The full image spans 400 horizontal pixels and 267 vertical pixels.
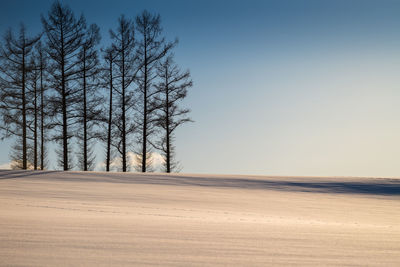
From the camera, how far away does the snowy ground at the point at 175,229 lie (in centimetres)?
282

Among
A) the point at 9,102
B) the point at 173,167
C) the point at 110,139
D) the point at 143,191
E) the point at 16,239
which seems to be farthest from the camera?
the point at 173,167

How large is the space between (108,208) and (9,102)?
558 inches

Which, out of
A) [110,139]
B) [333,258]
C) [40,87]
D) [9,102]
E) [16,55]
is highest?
[16,55]

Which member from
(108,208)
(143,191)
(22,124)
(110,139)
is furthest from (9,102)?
(108,208)

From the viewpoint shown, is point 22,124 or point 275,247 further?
point 22,124

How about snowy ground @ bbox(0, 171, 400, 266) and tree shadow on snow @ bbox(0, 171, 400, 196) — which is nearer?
snowy ground @ bbox(0, 171, 400, 266)

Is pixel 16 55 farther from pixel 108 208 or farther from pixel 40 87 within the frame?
pixel 108 208

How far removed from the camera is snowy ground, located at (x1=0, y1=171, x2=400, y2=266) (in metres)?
2.82

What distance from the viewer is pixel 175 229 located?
12.8 feet

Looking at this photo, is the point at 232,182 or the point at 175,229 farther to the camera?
the point at 232,182

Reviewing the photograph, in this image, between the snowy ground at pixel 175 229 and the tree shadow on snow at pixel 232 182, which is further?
the tree shadow on snow at pixel 232 182

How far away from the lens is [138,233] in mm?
3607

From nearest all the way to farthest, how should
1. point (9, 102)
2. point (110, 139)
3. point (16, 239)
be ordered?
point (16, 239), point (9, 102), point (110, 139)

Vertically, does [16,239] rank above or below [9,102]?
below
